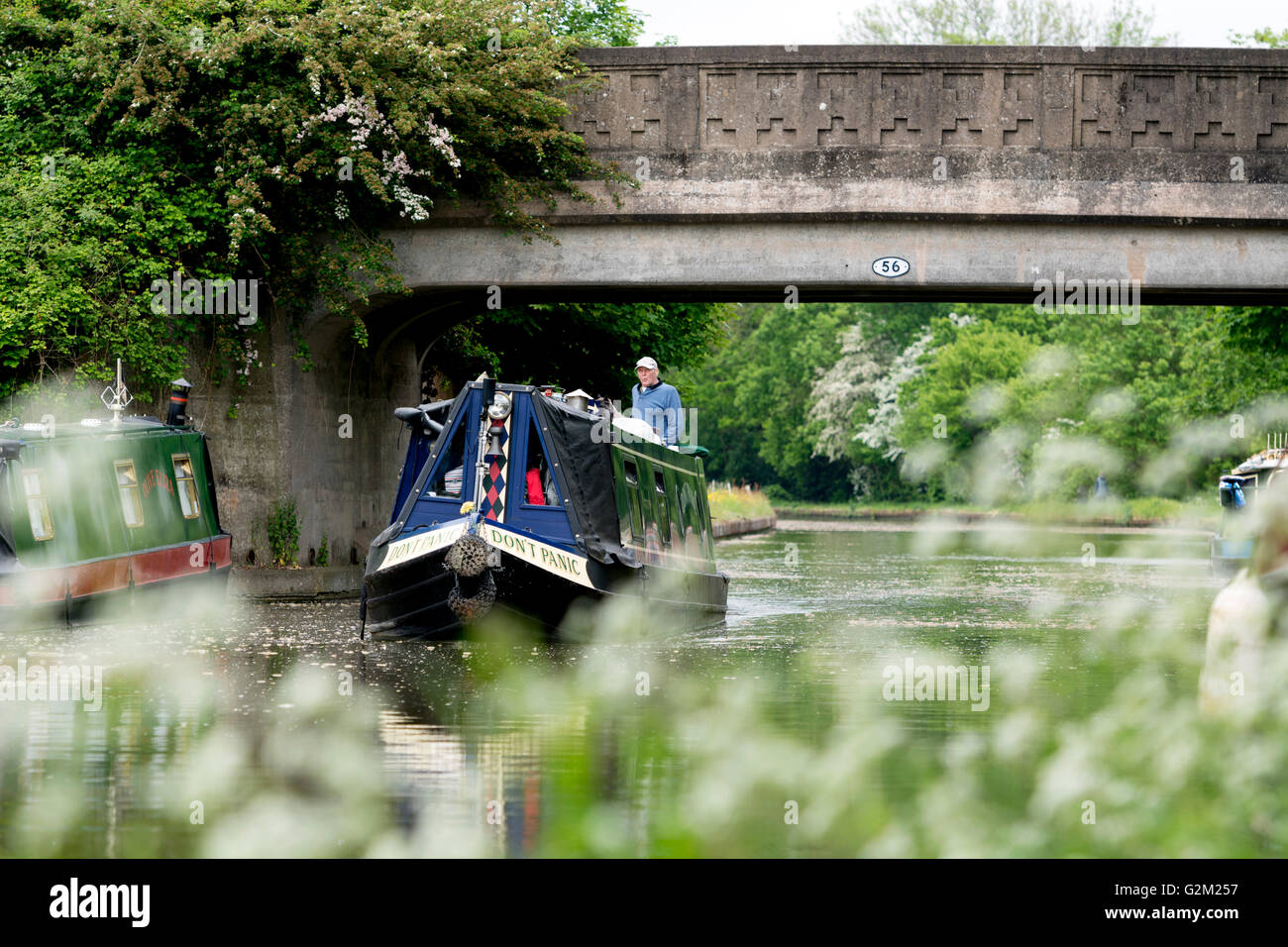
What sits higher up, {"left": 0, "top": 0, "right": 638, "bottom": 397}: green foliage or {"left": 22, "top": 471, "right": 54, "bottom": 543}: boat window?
{"left": 0, "top": 0, "right": 638, "bottom": 397}: green foliage

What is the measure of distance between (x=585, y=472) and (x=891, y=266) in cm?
508

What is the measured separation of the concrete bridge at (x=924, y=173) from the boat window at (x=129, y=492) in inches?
178

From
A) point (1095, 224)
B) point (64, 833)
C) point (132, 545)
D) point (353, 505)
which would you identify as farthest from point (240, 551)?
point (64, 833)

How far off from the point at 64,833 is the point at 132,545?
978cm

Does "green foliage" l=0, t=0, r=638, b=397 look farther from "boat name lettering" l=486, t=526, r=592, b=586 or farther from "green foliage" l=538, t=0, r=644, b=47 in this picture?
"green foliage" l=538, t=0, r=644, b=47

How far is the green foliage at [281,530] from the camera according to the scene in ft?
63.0

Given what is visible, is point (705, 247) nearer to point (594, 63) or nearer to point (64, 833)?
point (594, 63)

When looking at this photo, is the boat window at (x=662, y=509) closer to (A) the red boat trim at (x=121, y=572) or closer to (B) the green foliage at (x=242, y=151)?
(B) the green foliage at (x=242, y=151)

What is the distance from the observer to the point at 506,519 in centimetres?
1426

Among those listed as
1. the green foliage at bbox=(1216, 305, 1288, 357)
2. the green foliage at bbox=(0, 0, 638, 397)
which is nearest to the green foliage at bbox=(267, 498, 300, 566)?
the green foliage at bbox=(0, 0, 638, 397)

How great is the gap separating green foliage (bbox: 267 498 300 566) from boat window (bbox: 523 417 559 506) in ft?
17.8

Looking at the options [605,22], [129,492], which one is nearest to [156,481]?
[129,492]

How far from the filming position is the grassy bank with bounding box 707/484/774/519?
47.4 metres
